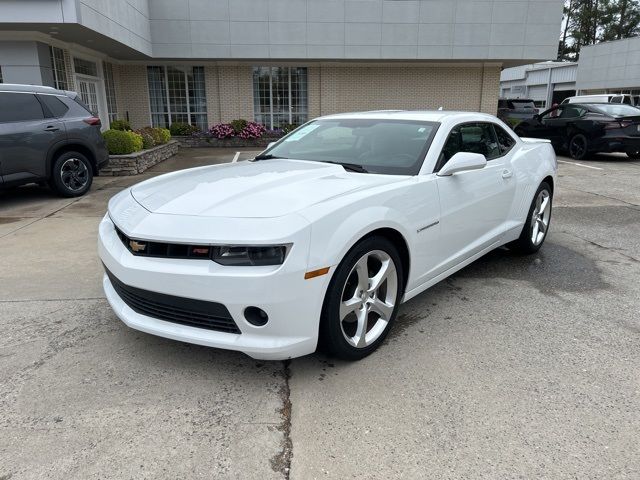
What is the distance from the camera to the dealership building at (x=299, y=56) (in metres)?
18.0

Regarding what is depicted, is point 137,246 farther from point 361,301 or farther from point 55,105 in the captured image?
point 55,105

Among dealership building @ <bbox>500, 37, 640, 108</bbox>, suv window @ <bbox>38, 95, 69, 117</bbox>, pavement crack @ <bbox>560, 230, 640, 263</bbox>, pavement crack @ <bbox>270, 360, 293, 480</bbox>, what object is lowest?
pavement crack @ <bbox>560, 230, 640, 263</bbox>

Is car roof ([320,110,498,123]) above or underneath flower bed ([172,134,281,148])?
above

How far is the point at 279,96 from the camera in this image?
20.6 m

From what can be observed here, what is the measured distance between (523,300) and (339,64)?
17571 mm

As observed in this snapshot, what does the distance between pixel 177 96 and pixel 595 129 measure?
15.0 meters

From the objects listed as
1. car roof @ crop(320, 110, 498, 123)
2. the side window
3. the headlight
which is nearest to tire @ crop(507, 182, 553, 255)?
the side window

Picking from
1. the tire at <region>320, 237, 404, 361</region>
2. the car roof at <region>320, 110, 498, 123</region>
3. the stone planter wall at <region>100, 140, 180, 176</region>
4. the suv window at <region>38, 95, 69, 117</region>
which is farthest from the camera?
the stone planter wall at <region>100, 140, 180, 176</region>

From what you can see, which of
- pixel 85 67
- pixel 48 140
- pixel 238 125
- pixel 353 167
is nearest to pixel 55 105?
pixel 48 140

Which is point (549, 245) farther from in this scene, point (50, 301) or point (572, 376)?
point (50, 301)

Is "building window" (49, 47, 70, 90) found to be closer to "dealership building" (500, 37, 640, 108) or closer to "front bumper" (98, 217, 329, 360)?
"front bumper" (98, 217, 329, 360)

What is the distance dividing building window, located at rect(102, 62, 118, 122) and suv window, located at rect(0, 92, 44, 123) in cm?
1074

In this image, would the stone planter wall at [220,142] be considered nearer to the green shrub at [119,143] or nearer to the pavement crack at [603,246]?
the green shrub at [119,143]

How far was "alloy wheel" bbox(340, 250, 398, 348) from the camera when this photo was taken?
308 centimetres
